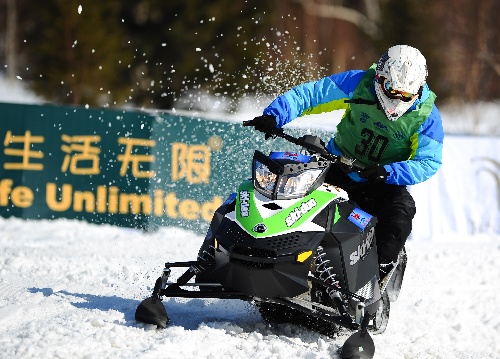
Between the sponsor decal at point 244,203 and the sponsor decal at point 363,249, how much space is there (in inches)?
28.7

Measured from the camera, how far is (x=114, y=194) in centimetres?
1136

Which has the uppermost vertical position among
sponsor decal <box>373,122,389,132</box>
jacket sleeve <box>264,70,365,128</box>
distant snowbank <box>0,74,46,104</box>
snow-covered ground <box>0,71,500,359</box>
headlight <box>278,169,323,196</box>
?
jacket sleeve <box>264,70,365,128</box>

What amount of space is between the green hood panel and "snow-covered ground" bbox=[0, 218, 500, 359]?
0.75 meters

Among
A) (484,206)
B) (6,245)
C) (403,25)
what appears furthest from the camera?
(403,25)

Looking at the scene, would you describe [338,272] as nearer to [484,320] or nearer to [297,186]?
[297,186]

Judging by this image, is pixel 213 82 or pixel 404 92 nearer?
pixel 404 92

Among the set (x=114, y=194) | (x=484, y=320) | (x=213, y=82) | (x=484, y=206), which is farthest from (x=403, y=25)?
(x=484, y=320)

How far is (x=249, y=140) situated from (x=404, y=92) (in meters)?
5.37

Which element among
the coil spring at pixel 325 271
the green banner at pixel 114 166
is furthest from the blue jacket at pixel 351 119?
the green banner at pixel 114 166

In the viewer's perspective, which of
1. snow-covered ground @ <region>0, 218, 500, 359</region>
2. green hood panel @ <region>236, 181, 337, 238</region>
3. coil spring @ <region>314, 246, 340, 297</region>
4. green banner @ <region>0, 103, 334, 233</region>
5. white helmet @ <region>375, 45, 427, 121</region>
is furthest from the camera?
green banner @ <region>0, 103, 334, 233</region>

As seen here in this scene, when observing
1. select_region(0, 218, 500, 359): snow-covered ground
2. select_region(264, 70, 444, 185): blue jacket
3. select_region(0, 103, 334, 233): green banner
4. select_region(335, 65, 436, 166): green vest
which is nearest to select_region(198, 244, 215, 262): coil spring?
select_region(0, 218, 500, 359): snow-covered ground

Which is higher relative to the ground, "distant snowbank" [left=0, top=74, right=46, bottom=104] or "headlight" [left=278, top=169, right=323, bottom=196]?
"headlight" [left=278, top=169, right=323, bottom=196]

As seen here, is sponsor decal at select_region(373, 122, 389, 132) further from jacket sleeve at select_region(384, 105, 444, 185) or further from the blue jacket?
jacket sleeve at select_region(384, 105, 444, 185)

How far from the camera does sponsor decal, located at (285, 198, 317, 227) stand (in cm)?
546
